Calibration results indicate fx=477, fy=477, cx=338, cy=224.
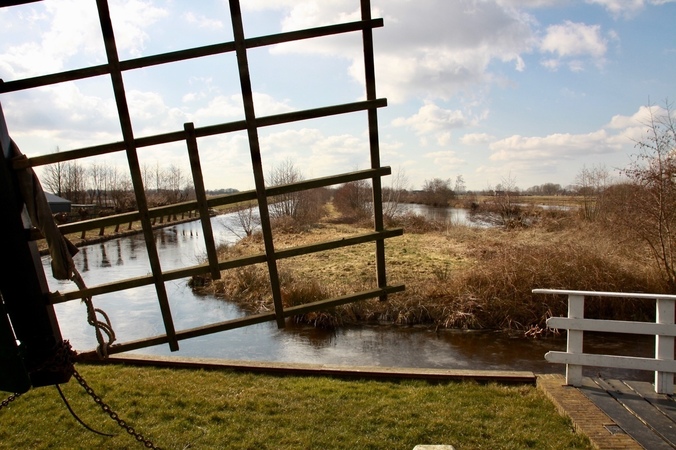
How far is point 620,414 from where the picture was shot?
4.88 metres

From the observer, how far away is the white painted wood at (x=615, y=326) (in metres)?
5.30

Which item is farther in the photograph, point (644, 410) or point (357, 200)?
point (357, 200)

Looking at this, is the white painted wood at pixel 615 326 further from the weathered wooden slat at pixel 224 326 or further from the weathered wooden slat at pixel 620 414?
the weathered wooden slat at pixel 224 326

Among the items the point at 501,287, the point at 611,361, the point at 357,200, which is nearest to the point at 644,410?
the point at 611,361

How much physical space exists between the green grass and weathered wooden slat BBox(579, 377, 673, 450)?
0.47m

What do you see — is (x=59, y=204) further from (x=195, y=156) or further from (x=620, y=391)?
(x=620, y=391)

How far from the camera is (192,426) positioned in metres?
4.95

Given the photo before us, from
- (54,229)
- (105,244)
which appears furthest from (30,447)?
(105,244)

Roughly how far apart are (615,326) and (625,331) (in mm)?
234

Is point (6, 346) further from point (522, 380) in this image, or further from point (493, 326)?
point (493, 326)

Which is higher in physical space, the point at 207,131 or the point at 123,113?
the point at 123,113

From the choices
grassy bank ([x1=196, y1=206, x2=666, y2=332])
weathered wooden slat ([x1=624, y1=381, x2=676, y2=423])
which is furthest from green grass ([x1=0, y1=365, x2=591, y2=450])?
grassy bank ([x1=196, y1=206, x2=666, y2=332])

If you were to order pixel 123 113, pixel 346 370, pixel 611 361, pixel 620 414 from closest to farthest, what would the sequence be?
pixel 123 113 < pixel 620 414 < pixel 611 361 < pixel 346 370

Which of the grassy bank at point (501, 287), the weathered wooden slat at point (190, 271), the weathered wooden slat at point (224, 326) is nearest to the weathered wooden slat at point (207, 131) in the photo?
the weathered wooden slat at point (190, 271)
